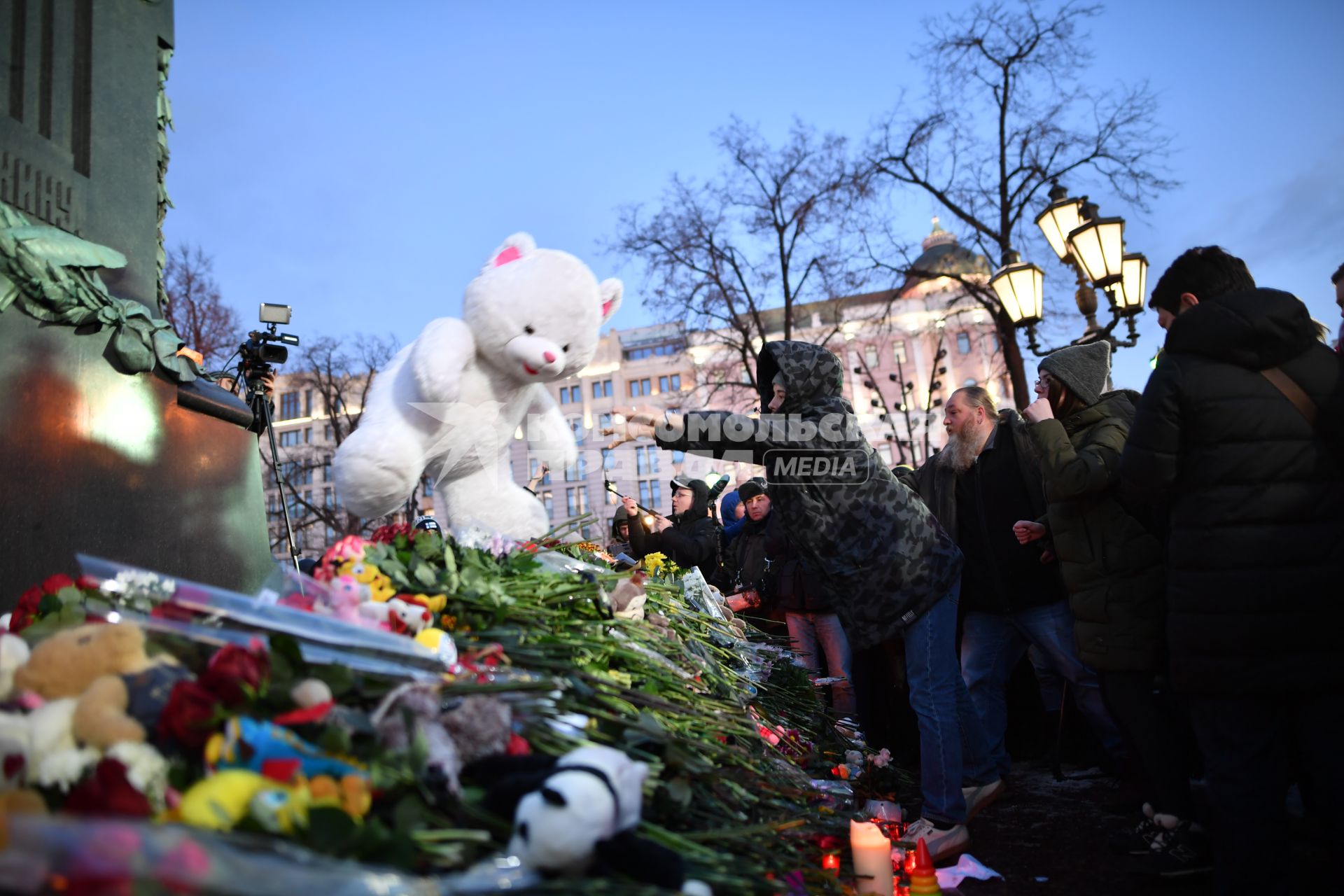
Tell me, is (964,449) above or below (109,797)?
above

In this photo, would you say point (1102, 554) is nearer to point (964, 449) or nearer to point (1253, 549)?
point (1253, 549)

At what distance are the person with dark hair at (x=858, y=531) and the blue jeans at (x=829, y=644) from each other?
1605 mm

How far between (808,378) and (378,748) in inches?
89.9

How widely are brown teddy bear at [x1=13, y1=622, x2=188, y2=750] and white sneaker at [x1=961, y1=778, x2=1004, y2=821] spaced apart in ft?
10.7

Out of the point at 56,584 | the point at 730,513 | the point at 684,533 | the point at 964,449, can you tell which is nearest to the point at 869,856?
the point at 56,584

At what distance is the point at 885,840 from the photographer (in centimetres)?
235

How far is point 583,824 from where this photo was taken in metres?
1.18

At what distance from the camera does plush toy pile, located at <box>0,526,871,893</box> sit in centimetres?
110

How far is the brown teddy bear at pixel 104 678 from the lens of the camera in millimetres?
1248

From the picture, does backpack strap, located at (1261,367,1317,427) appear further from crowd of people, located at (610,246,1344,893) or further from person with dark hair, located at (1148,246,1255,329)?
person with dark hair, located at (1148,246,1255,329)

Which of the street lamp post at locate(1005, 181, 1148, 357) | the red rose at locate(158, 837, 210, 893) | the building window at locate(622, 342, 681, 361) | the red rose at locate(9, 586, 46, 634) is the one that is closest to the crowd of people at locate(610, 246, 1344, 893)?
the red rose at locate(9, 586, 46, 634)

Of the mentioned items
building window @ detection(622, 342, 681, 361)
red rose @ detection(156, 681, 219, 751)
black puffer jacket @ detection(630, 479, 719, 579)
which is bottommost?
red rose @ detection(156, 681, 219, 751)

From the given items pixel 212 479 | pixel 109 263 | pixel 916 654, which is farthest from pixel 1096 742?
pixel 109 263

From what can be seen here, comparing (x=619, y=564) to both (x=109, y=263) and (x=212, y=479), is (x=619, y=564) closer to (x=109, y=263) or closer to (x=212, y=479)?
(x=212, y=479)
